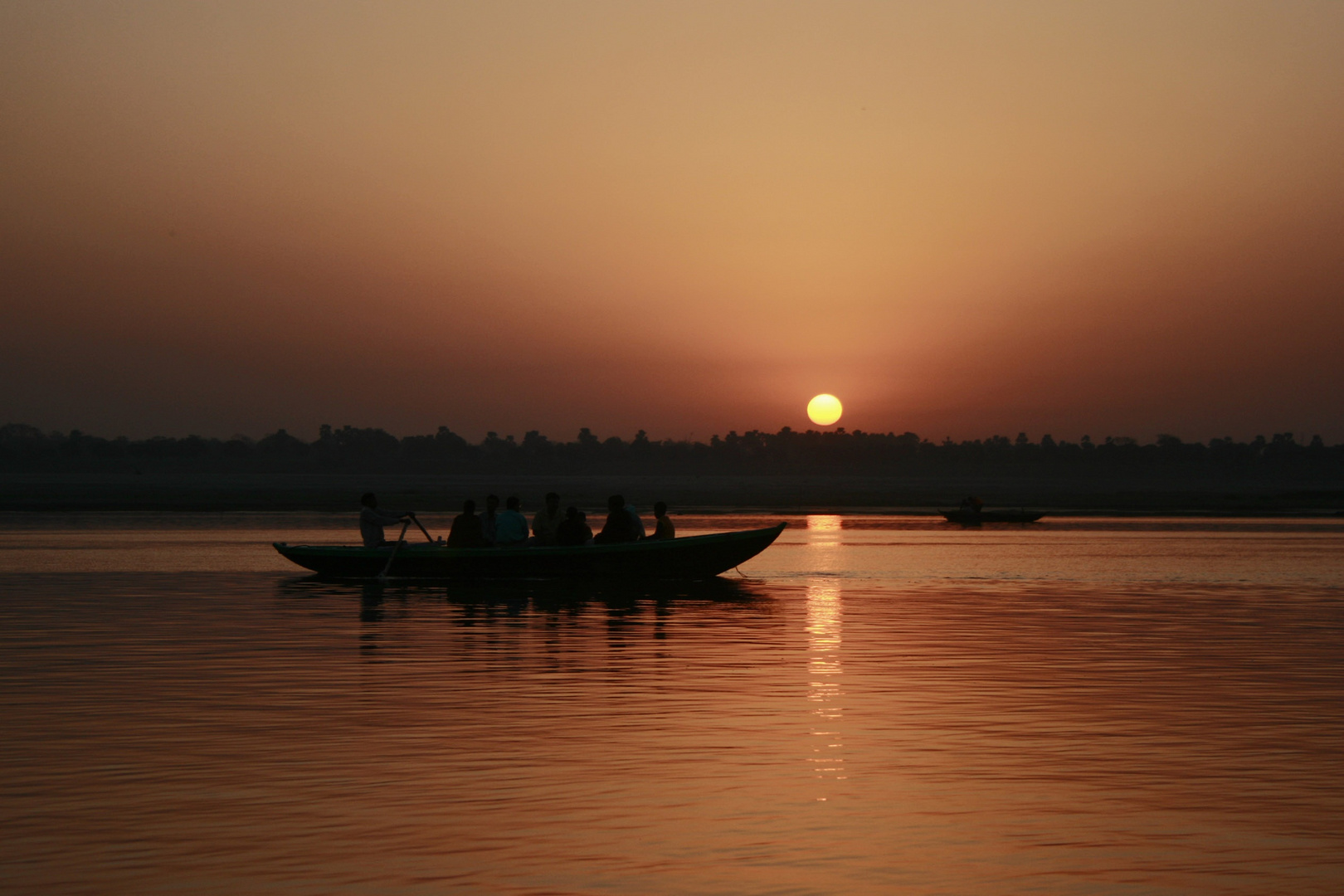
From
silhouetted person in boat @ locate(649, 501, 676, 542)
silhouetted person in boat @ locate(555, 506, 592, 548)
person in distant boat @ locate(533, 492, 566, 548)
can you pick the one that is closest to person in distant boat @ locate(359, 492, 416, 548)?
person in distant boat @ locate(533, 492, 566, 548)

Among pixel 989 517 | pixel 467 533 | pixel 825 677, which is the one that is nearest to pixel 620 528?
pixel 467 533

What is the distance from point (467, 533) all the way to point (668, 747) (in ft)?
73.7

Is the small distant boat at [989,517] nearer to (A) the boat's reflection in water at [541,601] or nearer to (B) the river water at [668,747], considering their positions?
(A) the boat's reflection in water at [541,601]

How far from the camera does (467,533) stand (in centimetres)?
3556

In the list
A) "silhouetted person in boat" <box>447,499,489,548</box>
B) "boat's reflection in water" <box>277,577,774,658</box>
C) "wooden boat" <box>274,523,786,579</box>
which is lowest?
"boat's reflection in water" <box>277,577,774,658</box>

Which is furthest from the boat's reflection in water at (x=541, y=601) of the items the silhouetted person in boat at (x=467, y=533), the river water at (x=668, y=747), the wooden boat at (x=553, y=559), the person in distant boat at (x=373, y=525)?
the silhouetted person in boat at (x=467, y=533)

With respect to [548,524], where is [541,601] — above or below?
below

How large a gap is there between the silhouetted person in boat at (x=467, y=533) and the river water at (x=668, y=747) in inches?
197

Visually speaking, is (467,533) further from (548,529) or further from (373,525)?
(373,525)

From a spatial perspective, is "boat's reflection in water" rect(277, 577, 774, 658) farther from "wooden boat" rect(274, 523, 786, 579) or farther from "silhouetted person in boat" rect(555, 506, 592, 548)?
"silhouetted person in boat" rect(555, 506, 592, 548)

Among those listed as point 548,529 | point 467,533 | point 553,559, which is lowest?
point 553,559

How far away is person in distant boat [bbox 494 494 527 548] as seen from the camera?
35562 mm

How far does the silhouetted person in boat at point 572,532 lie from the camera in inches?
1393

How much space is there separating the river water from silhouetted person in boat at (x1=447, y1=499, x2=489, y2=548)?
5.01 meters
